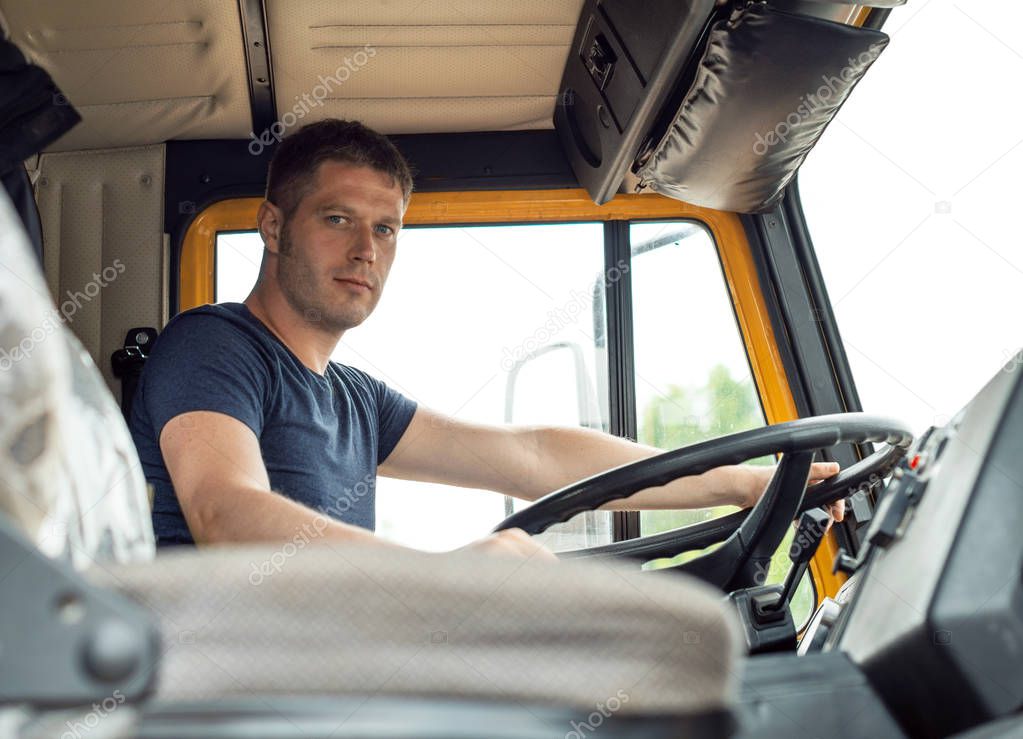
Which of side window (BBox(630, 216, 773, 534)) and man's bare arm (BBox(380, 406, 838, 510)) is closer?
man's bare arm (BBox(380, 406, 838, 510))

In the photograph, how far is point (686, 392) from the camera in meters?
2.21

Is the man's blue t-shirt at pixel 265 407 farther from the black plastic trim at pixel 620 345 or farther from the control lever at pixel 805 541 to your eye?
the control lever at pixel 805 541

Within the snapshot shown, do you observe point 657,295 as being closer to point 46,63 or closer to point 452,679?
point 46,63

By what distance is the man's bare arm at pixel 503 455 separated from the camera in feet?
6.44

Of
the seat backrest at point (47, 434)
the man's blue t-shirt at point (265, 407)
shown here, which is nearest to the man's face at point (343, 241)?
the man's blue t-shirt at point (265, 407)

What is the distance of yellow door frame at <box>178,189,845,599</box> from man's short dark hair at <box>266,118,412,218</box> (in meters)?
0.17

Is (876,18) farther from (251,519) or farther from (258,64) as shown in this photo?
(251,519)

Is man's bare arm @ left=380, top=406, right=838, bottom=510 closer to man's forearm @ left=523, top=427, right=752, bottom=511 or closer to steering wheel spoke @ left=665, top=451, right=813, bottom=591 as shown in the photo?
man's forearm @ left=523, top=427, right=752, bottom=511

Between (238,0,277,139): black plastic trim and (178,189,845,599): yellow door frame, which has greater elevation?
(238,0,277,139): black plastic trim

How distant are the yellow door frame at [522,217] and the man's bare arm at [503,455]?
1.47 feet

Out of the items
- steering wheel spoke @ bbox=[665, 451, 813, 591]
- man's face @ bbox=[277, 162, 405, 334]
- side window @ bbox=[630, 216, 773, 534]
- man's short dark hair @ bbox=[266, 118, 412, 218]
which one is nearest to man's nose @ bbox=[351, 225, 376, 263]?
man's face @ bbox=[277, 162, 405, 334]

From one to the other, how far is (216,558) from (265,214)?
1717mm

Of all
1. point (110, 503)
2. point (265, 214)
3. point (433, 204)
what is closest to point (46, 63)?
point (265, 214)

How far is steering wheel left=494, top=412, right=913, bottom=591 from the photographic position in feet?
4.21
